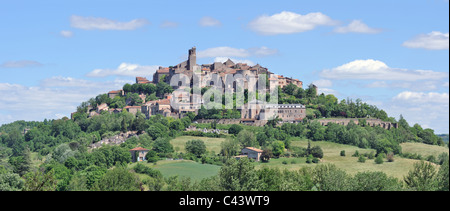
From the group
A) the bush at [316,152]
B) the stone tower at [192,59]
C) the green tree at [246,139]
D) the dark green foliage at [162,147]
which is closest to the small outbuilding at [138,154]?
the dark green foliage at [162,147]

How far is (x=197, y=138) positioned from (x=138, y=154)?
1164cm

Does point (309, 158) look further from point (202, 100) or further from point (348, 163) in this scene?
point (202, 100)

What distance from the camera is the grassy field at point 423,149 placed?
3425 inches

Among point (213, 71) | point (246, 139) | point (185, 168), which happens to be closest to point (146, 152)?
point (185, 168)

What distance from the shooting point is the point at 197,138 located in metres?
84.9

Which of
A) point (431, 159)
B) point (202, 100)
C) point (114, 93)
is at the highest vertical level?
point (114, 93)

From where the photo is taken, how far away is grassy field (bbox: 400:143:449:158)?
87000 millimetres

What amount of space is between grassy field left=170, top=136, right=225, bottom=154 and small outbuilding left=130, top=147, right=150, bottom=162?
4724mm

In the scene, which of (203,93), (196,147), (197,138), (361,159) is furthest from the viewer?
(203,93)

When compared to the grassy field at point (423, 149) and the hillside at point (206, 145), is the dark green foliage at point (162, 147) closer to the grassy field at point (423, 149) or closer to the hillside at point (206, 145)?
the hillside at point (206, 145)

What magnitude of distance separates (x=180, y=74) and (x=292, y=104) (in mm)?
24672

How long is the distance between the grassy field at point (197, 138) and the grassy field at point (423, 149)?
90.3 ft
